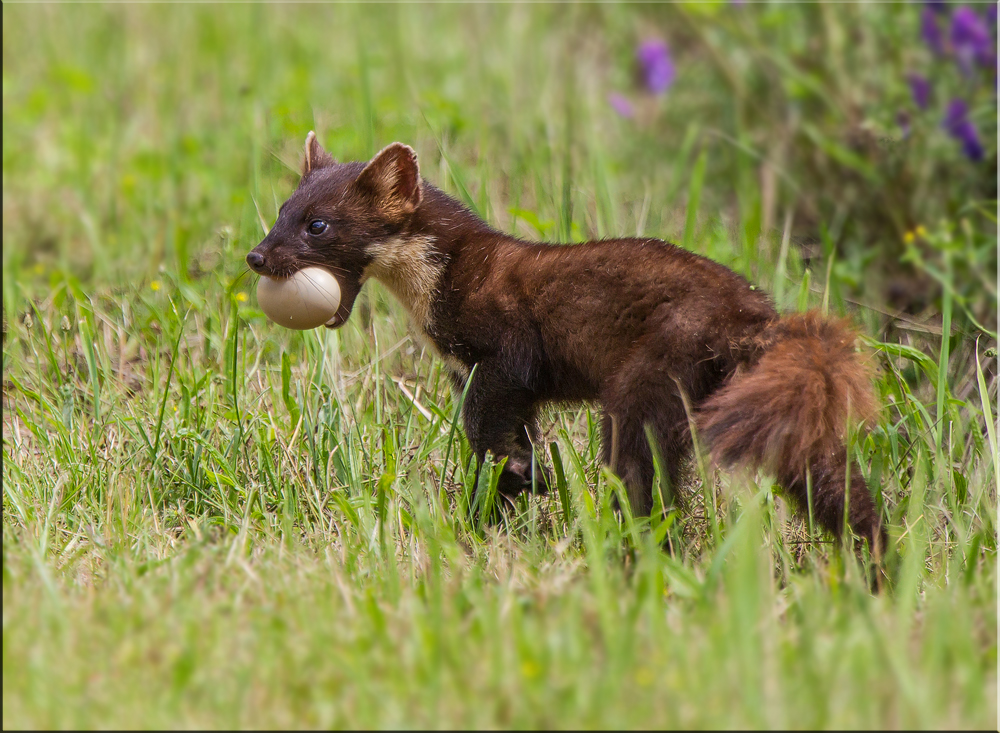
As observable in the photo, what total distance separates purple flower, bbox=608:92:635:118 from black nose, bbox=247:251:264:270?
14.9 ft

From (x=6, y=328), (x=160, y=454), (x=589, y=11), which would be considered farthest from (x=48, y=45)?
(x=160, y=454)

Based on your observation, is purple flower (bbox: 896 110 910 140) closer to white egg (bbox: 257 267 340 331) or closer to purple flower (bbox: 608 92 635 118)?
purple flower (bbox: 608 92 635 118)

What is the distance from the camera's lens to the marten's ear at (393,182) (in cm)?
435

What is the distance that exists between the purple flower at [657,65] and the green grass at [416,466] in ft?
0.46

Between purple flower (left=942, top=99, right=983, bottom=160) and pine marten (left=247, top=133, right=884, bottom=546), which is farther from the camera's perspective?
purple flower (left=942, top=99, right=983, bottom=160)

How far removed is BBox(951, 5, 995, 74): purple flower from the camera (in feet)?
19.2

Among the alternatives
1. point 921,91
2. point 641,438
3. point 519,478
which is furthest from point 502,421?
point 921,91

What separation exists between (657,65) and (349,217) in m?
4.34

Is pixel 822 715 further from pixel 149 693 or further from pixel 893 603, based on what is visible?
pixel 149 693

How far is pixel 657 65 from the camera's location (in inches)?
319

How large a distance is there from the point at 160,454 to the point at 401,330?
130 centimetres

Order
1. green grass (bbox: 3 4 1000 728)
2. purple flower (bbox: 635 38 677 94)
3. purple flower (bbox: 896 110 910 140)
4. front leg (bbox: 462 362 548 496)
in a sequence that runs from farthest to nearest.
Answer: purple flower (bbox: 635 38 677 94), purple flower (bbox: 896 110 910 140), front leg (bbox: 462 362 548 496), green grass (bbox: 3 4 1000 728)

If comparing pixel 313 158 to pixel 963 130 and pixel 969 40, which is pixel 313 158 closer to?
pixel 963 130

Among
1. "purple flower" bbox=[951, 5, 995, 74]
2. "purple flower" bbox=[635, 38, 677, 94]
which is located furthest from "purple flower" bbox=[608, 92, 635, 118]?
"purple flower" bbox=[951, 5, 995, 74]
